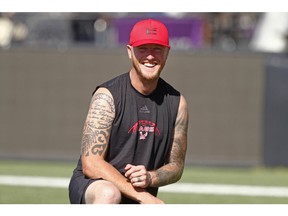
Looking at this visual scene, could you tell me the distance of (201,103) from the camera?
544 inches

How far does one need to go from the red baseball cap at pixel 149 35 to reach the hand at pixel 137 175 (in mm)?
781

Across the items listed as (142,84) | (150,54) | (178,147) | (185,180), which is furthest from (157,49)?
(185,180)

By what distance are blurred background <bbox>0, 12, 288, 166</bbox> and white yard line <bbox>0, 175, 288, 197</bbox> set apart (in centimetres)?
229

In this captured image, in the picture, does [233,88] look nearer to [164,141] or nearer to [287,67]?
[287,67]

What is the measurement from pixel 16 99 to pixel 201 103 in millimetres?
3084

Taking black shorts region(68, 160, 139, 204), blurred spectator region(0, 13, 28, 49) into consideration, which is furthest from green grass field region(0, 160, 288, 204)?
black shorts region(68, 160, 139, 204)

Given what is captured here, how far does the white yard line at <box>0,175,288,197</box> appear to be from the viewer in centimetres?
1069

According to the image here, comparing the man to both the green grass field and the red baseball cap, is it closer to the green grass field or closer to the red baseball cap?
the red baseball cap

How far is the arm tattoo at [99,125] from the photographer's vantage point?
542 cm

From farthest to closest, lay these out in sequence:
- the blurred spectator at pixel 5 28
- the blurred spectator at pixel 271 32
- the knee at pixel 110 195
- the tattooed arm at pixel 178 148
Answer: the blurred spectator at pixel 271 32 < the blurred spectator at pixel 5 28 < the tattooed arm at pixel 178 148 < the knee at pixel 110 195

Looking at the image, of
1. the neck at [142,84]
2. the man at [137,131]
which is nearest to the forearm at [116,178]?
the man at [137,131]

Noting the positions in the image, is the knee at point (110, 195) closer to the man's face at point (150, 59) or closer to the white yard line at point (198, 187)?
the man's face at point (150, 59)

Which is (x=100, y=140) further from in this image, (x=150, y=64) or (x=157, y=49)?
(x=157, y=49)
